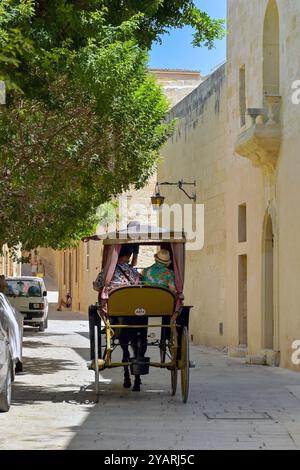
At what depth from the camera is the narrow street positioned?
27.5 feet

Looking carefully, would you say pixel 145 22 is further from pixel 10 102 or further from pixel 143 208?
pixel 143 208

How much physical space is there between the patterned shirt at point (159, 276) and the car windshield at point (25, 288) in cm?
2047

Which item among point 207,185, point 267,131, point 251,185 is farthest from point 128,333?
point 207,185

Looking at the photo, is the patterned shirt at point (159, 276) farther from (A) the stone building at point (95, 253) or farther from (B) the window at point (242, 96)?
(A) the stone building at point (95, 253)

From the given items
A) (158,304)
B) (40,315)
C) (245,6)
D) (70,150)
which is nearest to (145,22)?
(70,150)

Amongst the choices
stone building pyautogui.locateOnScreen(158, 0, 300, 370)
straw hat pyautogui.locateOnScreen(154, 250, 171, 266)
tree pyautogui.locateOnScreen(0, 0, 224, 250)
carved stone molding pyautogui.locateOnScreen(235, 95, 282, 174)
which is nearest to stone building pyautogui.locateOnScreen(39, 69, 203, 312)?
stone building pyautogui.locateOnScreen(158, 0, 300, 370)

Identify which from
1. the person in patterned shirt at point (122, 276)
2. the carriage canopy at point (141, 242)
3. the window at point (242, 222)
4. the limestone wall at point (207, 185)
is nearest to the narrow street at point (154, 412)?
the person in patterned shirt at point (122, 276)

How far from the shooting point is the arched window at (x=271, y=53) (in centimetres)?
1934

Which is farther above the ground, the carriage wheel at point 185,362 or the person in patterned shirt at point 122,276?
the person in patterned shirt at point 122,276

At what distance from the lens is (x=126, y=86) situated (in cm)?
1491

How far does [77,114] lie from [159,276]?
17.2ft

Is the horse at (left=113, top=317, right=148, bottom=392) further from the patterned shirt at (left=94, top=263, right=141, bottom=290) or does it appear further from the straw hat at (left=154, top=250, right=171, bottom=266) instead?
the straw hat at (left=154, top=250, right=171, bottom=266)

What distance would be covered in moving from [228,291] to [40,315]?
35.1ft

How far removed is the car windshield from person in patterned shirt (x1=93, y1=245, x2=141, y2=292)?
799 inches
